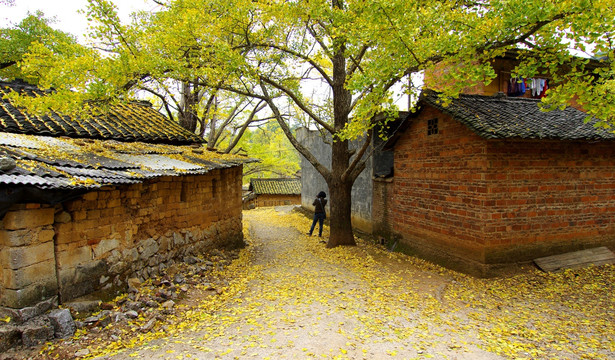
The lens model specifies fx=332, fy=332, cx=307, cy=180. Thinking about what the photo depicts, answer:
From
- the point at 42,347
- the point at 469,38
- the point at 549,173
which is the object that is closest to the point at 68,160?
the point at 42,347

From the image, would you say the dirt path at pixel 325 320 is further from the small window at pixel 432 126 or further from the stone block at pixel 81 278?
the small window at pixel 432 126

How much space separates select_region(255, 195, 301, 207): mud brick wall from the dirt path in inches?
805

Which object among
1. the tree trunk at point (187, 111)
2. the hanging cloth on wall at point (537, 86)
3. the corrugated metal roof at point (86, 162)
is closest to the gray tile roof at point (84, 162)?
the corrugated metal roof at point (86, 162)

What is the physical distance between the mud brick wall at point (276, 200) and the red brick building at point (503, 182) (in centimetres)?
2050

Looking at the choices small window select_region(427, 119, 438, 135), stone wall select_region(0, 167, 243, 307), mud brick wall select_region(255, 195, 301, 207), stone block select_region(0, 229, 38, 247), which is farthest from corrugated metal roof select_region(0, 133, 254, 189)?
mud brick wall select_region(255, 195, 301, 207)

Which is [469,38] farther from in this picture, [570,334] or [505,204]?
[570,334]

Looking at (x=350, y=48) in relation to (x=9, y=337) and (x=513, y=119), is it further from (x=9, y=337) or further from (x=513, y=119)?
(x=9, y=337)

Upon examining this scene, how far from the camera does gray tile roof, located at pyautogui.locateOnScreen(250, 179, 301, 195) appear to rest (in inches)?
1148

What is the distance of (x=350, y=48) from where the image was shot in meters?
8.06

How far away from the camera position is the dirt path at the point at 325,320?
173 inches

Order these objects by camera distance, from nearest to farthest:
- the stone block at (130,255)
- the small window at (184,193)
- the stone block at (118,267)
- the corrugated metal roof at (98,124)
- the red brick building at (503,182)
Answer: the stone block at (118,267), the stone block at (130,255), the corrugated metal roof at (98,124), the red brick building at (503,182), the small window at (184,193)

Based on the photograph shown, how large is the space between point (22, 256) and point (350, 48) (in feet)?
24.2

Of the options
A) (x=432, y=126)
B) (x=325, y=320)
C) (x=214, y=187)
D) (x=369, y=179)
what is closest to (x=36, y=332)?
(x=325, y=320)

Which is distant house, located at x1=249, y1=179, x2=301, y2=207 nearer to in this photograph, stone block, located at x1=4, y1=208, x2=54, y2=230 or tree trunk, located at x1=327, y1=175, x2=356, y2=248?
tree trunk, located at x1=327, y1=175, x2=356, y2=248
